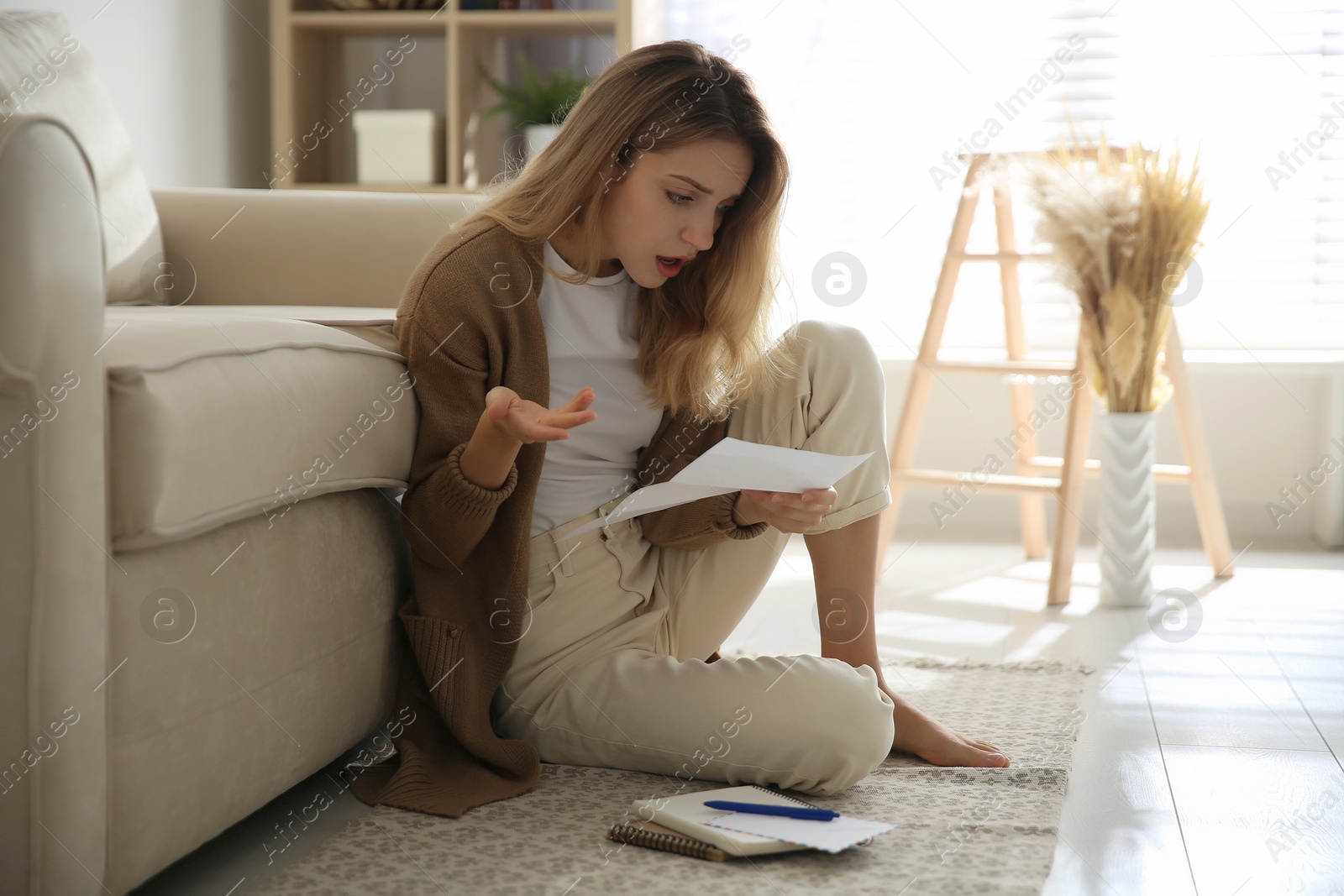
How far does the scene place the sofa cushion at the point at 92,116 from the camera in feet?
4.59

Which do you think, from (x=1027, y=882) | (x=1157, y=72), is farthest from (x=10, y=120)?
(x=1157, y=72)

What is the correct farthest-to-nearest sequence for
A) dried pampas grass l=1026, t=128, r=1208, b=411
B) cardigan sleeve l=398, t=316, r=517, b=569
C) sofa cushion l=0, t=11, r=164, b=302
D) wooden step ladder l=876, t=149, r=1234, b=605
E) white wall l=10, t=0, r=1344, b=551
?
white wall l=10, t=0, r=1344, b=551
wooden step ladder l=876, t=149, r=1234, b=605
dried pampas grass l=1026, t=128, r=1208, b=411
sofa cushion l=0, t=11, r=164, b=302
cardigan sleeve l=398, t=316, r=517, b=569

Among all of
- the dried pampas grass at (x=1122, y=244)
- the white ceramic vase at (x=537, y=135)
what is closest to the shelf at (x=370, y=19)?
the white ceramic vase at (x=537, y=135)

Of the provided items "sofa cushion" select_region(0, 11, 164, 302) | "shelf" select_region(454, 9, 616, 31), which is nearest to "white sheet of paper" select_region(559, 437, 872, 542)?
"sofa cushion" select_region(0, 11, 164, 302)

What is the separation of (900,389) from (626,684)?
5.76ft

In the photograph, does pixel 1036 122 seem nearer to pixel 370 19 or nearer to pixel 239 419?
pixel 370 19

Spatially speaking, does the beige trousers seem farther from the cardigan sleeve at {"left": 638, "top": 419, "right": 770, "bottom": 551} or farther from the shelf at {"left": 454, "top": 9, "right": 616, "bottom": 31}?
the shelf at {"left": 454, "top": 9, "right": 616, "bottom": 31}

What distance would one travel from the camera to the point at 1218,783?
114cm

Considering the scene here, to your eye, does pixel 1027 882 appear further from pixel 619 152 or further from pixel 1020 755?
pixel 619 152

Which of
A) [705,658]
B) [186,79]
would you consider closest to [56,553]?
[705,658]

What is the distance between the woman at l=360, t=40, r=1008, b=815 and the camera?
1.06m

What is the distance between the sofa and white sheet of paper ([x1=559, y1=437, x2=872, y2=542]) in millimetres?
240

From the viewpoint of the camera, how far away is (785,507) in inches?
42.6

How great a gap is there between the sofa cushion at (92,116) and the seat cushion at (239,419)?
0.58 metres
